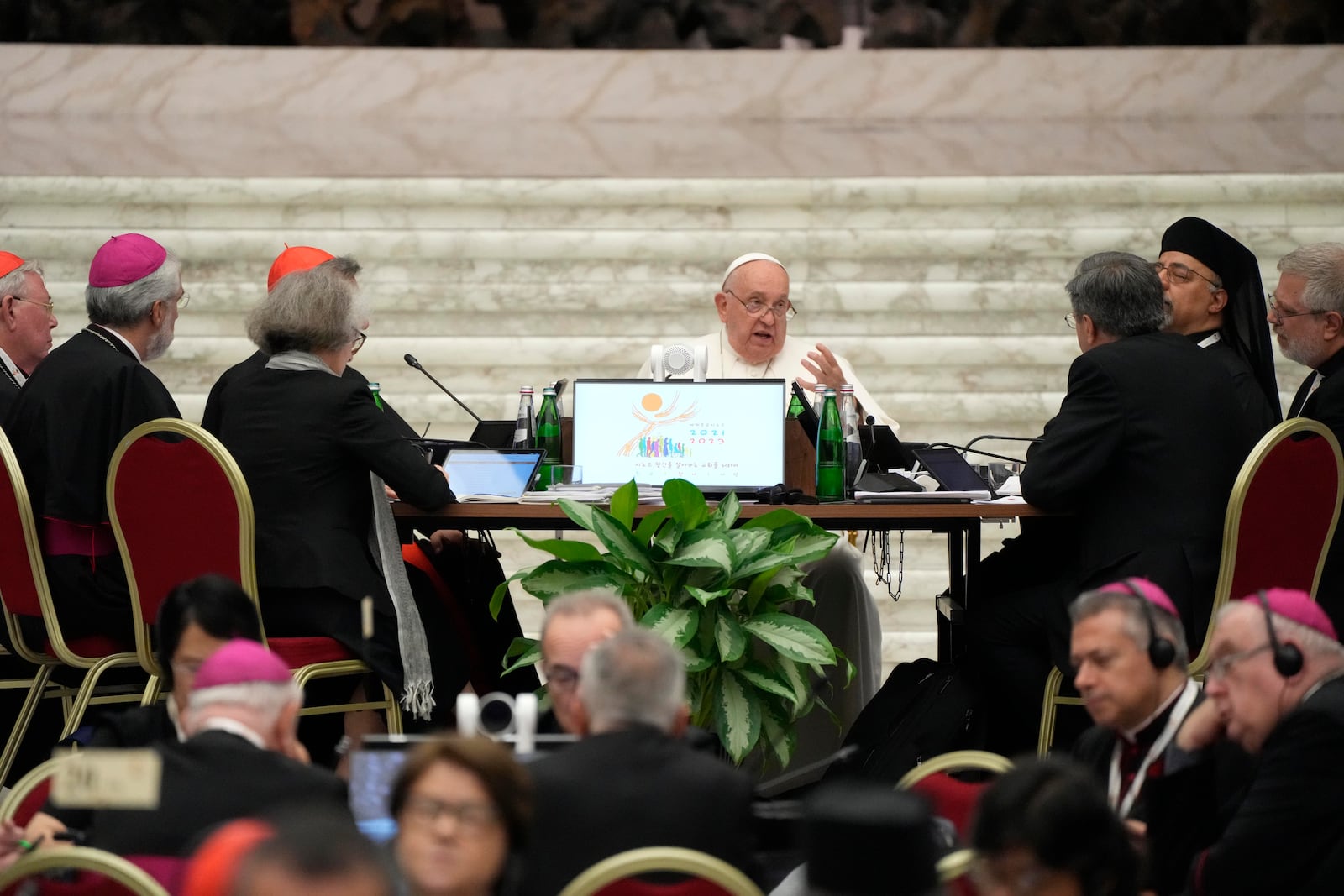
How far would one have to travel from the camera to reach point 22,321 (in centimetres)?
488

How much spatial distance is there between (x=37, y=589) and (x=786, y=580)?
1.63 metres

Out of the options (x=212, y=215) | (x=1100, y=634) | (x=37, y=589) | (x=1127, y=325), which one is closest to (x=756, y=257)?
(x=1127, y=325)

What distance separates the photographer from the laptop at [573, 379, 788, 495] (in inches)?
168

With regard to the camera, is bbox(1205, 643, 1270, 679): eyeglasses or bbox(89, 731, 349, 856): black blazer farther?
bbox(1205, 643, 1270, 679): eyeglasses

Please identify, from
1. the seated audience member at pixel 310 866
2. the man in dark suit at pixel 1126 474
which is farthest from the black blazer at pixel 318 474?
the seated audience member at pixel 310 866

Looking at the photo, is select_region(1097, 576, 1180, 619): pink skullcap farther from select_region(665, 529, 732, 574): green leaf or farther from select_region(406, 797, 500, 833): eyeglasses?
select_region(406, 797, 500, 833): eyeglasses

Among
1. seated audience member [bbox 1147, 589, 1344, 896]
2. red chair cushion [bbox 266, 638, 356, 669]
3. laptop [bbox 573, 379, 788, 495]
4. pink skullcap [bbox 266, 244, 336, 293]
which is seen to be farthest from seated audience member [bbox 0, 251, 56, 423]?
seated audience member [bbox 1147, 589, 1344, 896]

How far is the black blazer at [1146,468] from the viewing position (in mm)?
3980

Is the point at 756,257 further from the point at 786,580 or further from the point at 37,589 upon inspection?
the point at 37,589

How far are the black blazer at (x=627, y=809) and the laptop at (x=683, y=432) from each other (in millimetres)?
1921

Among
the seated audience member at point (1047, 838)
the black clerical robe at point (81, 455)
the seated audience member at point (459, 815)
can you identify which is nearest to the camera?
the seated audience member at point (1047, 838)

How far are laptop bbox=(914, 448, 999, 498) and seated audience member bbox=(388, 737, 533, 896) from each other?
2.10 meters

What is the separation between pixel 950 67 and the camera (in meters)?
9.83

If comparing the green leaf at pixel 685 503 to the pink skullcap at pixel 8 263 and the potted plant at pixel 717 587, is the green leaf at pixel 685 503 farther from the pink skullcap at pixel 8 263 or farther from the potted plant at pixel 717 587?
the pink skullcap at pixel 8 263
